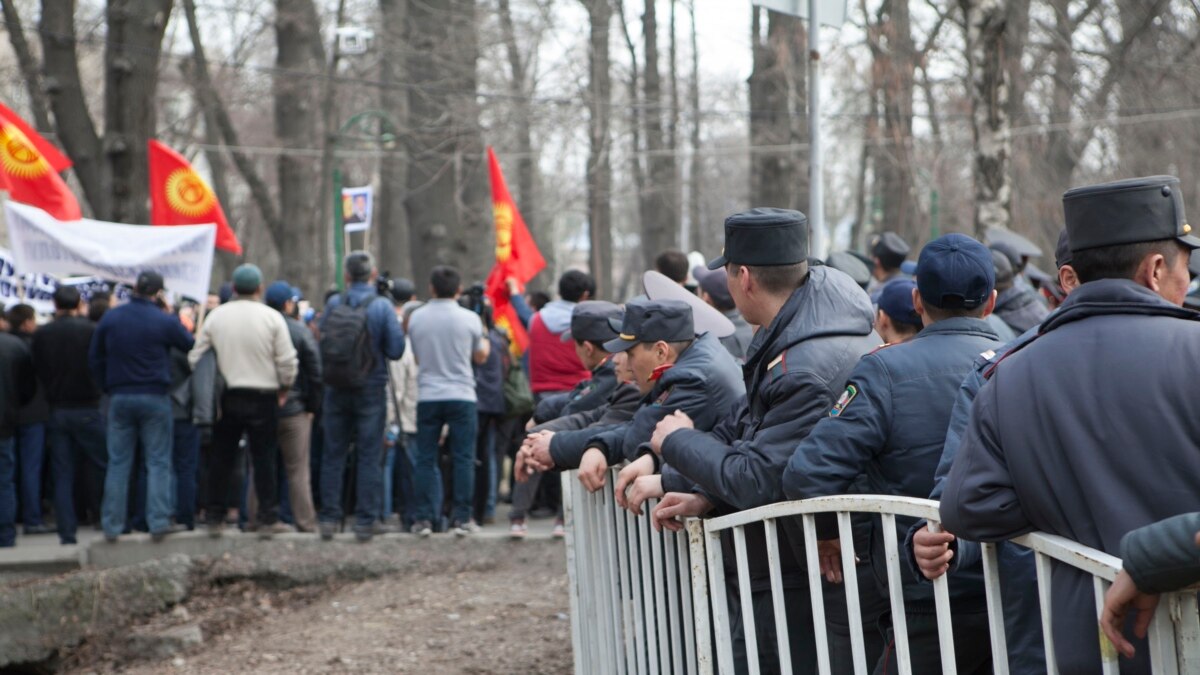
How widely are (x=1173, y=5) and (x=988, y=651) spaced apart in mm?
23438

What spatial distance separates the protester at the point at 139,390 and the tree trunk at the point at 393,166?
12.3 m

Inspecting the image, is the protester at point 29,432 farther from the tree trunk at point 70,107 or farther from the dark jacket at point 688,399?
the dark jacket at point 688,399

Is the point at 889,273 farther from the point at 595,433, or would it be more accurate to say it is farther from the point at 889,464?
the point at 889,464

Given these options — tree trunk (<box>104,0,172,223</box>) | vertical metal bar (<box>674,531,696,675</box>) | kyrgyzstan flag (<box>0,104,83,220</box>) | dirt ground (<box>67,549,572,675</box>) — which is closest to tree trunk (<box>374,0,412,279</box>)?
tree trunk (<box>104,0,172,223</box>)

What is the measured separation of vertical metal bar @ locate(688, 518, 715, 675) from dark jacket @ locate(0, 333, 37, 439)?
8.92 m

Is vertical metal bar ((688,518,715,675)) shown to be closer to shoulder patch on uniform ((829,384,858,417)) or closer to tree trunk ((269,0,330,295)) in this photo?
shoulder patch on uniform ((829,384,858,417))

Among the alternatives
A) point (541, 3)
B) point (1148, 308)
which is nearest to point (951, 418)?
point (1148, 308)

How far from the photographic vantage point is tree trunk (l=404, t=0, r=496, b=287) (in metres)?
20.0

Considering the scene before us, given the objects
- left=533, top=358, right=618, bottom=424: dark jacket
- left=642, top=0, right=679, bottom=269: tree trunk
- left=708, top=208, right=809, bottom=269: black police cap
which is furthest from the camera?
left=642, top=0, right=679, bottom=269: tree trunk

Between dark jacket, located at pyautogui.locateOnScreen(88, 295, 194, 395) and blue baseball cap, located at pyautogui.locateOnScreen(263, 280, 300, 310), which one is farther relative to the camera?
blue baseball cap, located at pyautogui.locateOnScreen(263, 280, 300, 310)

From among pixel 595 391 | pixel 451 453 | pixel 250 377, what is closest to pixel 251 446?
pixel 250 377

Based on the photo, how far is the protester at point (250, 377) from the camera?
10.6 meters

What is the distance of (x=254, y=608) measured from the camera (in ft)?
32.1

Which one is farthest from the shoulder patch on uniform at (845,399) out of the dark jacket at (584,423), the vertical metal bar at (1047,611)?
the dark jacket at (584,423)
